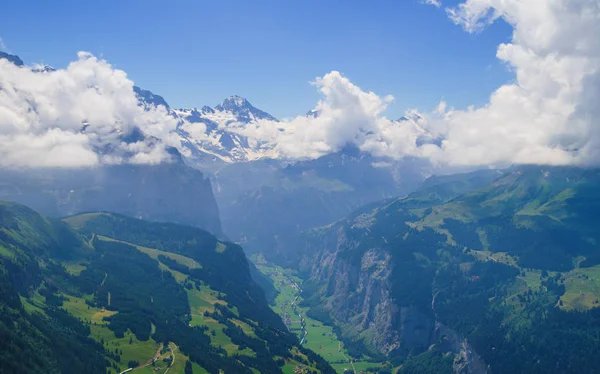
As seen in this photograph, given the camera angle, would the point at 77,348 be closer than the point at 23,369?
No

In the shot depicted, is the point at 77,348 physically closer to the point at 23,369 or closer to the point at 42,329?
the point at 42,329

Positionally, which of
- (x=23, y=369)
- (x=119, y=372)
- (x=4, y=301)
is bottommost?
(x=119, y=372)

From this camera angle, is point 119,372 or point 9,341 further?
point 119,372

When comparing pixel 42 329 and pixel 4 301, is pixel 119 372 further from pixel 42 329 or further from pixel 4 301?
pixel 4 301

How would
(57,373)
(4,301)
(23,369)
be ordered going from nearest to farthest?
1. (23,369)
2. (57,373)
3. (4,301)

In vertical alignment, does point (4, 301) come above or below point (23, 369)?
above

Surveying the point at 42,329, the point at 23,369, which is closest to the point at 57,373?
the point at 23,369

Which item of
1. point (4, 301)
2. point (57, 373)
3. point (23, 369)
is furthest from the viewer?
point (4, 301)

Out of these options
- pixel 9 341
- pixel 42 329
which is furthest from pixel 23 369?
pixel 42 329

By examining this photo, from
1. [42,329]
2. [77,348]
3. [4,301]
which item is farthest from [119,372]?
[4,301]
